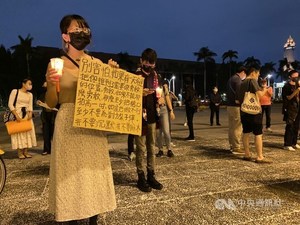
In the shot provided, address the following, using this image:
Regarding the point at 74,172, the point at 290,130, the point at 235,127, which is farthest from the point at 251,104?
the point at 74,172

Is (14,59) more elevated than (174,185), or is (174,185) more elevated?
(14,59)

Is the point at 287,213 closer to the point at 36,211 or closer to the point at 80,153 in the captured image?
the point at 80,153

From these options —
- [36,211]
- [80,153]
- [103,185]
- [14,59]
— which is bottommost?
[36,211]

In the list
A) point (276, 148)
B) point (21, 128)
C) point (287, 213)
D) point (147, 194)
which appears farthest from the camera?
point (276, 148)

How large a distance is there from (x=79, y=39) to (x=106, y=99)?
565mm

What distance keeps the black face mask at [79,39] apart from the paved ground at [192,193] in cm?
195

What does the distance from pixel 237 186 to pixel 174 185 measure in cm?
92

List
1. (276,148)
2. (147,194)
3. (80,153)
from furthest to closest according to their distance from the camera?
1. (276,148)
2. (147,194)
3. (80,153)

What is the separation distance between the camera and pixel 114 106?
290cm

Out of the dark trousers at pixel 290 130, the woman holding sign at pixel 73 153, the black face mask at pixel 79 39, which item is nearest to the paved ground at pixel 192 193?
the dark trousers at pixel 290 130

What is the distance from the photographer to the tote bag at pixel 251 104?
611 cm

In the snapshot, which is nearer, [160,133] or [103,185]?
[103,185]

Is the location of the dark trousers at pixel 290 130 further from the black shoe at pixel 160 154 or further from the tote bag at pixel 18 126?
the tote bag at pixel 18 126

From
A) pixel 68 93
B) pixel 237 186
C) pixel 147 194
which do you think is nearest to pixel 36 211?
pixel 147 194
